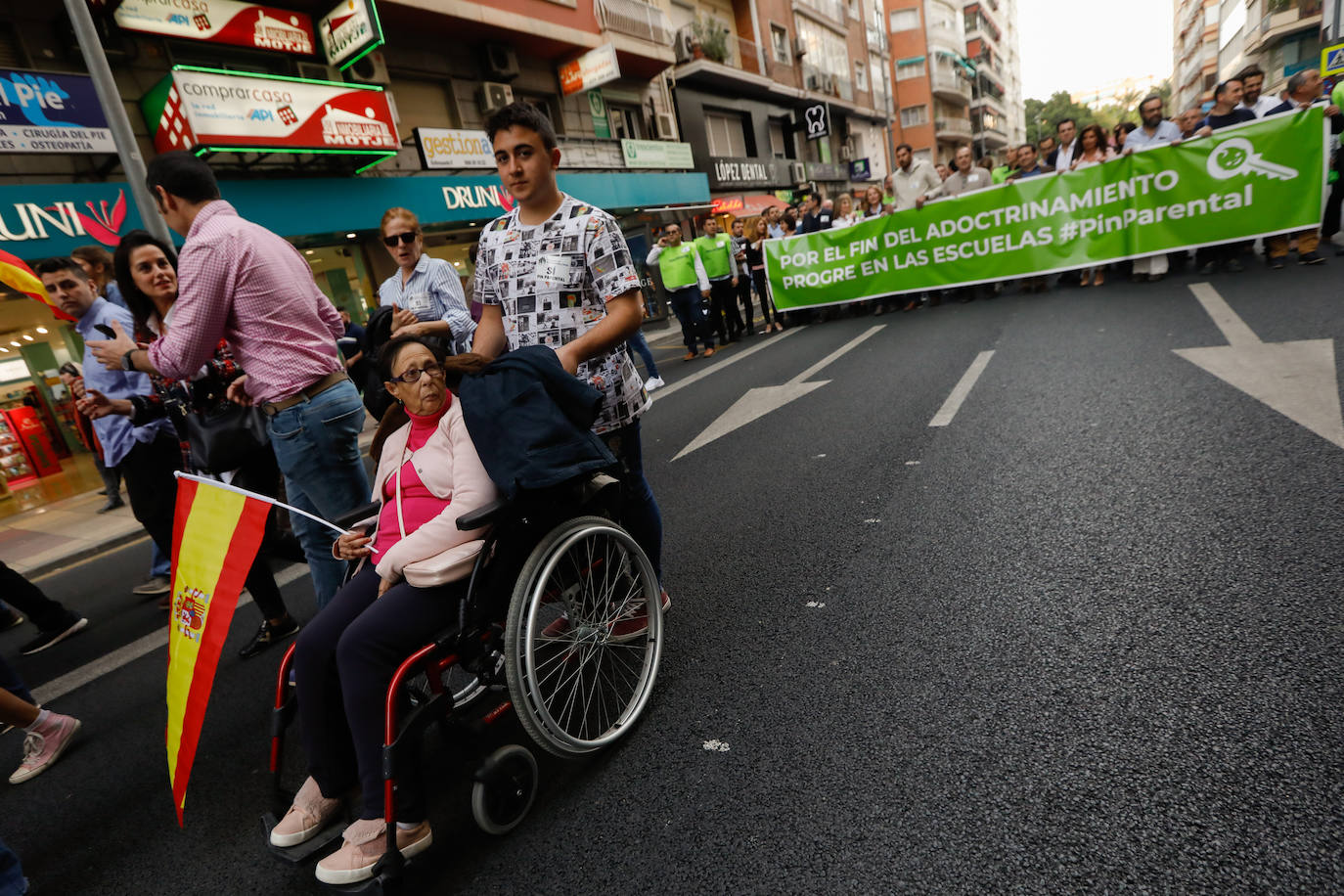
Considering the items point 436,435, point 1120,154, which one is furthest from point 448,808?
point 1120,154

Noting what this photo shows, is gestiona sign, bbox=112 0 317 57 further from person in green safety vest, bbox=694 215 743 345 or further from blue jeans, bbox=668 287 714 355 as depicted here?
blue jeans, bbox=668 287 714 355

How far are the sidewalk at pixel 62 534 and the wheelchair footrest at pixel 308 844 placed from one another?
447cm

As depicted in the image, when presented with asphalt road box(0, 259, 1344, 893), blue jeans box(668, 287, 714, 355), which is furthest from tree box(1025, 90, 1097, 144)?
asphalt road box(0, 259, 1344, 893)

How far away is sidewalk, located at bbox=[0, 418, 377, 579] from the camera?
600 cm

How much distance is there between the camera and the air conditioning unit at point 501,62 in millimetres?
15508

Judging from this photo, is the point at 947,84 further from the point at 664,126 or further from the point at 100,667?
the point at 100,667

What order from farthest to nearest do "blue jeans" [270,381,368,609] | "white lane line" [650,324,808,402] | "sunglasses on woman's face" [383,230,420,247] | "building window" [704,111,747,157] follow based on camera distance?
"building window" [704,111,747,157] < "white lane line" [650,324,808,402] < "sunglasses on woman's face" [383,230,420,247] < "blue jeans" [270,381,368,609]

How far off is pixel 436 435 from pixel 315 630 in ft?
2.23

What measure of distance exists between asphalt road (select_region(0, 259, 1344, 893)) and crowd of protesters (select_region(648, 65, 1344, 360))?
5506mm

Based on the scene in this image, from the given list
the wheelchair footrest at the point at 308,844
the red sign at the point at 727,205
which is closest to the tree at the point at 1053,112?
the red sign at the point at 727,205

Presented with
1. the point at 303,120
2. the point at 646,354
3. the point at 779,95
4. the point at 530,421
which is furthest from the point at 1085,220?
the point at 779,95

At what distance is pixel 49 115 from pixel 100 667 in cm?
902

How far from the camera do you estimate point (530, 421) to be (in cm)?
197

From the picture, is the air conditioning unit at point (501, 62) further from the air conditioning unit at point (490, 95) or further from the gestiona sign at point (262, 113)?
the gestiona sign at point (262, 113)
